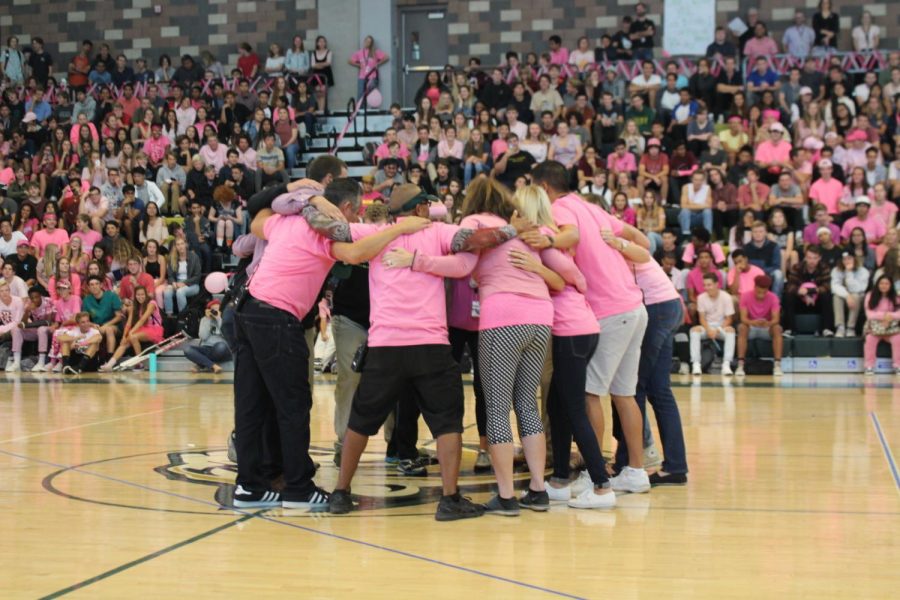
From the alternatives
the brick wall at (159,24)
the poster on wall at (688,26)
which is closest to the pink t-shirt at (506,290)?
the poster on wall at (688,26)

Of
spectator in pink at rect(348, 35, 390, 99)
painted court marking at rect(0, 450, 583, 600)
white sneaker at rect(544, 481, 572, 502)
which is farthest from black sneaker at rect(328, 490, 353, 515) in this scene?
spectator in pink at rect(348, 35, 390, 99)

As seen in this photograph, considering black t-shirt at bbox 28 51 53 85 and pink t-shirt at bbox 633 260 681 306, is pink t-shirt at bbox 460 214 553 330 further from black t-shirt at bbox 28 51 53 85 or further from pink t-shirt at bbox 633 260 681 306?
black t-shirt at bbox 28 51 53 85

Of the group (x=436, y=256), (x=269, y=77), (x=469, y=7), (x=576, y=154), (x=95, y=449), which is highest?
(x=469, y=7)

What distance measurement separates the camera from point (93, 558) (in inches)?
187

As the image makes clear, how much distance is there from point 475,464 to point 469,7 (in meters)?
17.5

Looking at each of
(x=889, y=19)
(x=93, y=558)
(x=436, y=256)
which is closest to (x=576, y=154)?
(x=889, y=19)

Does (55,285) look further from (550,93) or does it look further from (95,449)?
(95,449)

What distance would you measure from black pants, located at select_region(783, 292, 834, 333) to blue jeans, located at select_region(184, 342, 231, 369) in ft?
23.8

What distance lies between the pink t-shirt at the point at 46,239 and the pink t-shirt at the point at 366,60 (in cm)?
695

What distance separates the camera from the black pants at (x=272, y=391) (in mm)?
5723

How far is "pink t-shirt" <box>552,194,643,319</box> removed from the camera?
241 inches

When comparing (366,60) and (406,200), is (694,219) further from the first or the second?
(406,200)

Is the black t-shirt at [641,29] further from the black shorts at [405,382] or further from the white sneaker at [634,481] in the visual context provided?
the black shorts at [405,382]

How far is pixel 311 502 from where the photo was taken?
575 cm
